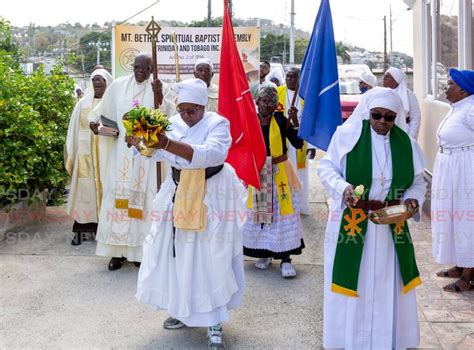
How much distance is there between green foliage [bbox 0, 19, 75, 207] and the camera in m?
7.97

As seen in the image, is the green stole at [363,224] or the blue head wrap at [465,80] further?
the blue head wrap at [465,80]

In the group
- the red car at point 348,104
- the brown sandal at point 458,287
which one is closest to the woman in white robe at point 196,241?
the brown sandal at point 458,287

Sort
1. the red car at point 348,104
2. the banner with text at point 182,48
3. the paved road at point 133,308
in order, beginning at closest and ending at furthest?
the paved road at point 133,308, the banner with text at point 182,48, the red car at point 348,104

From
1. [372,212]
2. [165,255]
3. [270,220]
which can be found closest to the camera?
[372,212]

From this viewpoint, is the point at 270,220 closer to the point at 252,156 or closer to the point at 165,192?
the point at 252,156

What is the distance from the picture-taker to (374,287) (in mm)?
4523

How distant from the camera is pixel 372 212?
4391 mm

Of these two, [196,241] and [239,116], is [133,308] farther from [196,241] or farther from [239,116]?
[239,116]

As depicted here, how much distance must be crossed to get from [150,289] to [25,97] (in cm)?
452

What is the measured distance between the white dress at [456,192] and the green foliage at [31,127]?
468cm

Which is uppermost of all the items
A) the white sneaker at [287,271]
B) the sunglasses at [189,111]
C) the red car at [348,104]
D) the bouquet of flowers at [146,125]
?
the red car at [348,104]

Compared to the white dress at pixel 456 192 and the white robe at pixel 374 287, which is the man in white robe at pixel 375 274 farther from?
the white dress at pixel 456 192

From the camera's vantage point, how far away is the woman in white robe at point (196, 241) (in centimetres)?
477

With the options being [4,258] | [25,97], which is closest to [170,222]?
[4,258]
